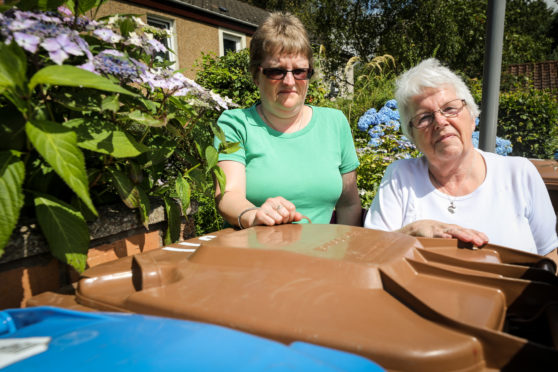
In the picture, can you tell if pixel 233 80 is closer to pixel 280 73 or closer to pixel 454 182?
pixel 280 73

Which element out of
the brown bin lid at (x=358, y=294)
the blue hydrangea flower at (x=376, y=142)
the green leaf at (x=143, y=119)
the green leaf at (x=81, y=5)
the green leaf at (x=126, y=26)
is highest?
the green leaf at (x=81, y=5)

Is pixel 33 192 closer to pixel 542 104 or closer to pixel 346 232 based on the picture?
pixel 346 232

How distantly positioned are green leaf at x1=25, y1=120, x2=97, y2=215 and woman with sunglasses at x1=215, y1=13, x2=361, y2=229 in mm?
875

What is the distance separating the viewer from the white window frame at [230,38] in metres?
13.8

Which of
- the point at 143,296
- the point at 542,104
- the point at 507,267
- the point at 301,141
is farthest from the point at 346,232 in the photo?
the point at 542,104

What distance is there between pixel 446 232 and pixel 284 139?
3.37ft

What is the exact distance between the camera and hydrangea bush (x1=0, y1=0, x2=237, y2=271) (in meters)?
1.03

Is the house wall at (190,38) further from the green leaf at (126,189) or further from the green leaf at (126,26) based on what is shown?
the green leaf at (126,189)

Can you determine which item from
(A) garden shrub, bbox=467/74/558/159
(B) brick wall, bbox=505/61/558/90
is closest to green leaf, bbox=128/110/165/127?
(A) garden shrub, bbox=467/74/558/159

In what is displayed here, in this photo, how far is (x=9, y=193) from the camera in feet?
3.42

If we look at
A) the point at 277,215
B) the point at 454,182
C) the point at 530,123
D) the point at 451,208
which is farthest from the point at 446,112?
the point at 530,123

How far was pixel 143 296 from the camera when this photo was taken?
2.88ft

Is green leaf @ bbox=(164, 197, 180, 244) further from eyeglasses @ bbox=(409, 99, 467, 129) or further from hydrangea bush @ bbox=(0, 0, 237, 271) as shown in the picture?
eyeglasses @ bbox=(409, 99, 467, 129)

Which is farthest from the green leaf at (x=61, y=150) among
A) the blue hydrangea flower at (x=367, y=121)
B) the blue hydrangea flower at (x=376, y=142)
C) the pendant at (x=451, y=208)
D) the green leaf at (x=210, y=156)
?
the blue hydrangea flower at (x=367, y=121)
